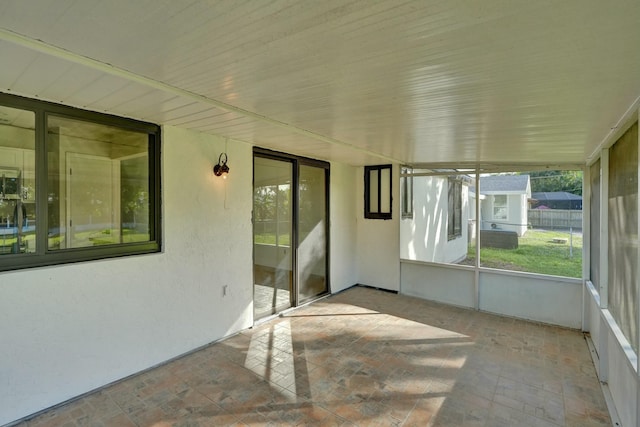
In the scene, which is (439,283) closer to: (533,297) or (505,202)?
(533,297)

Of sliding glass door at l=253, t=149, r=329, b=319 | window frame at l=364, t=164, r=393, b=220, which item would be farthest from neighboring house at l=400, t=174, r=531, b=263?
sliding glass door at l=253, t=149, r=329, b=319

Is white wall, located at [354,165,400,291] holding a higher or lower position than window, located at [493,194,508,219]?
lower

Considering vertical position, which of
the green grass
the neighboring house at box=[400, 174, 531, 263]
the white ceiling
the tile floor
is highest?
the white ceiling

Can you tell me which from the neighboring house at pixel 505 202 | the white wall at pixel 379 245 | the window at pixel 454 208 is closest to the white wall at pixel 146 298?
the white wall at pixel 379 245

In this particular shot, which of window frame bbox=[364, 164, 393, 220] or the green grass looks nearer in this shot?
the green grass

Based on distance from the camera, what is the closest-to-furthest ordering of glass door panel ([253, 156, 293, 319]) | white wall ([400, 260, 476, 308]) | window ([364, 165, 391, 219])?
glass door panel ([253, 156, 293, 319]) → white wall ([400, 260, 476, 308]) → window ([364, 165, 391, 219])

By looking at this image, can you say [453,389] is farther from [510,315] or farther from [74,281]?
[74,281]

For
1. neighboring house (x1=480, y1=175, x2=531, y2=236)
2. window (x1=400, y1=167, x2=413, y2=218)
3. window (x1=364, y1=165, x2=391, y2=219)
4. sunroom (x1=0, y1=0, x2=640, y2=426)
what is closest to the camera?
sunroom (x1=0, y1=0, x2=640, y2=426)

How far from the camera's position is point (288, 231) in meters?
4.91

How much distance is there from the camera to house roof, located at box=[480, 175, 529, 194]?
4988 mm

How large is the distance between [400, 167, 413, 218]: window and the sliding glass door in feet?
4.79

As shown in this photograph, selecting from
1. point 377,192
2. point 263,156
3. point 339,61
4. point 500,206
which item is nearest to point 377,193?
point 377,192

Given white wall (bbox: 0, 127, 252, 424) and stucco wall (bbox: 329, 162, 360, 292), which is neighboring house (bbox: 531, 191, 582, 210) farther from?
white wall (bbox: 0, 127, 252, 424)

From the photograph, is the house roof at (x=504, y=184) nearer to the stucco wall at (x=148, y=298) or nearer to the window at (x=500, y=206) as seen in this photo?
the window at (x=500, y=206)
